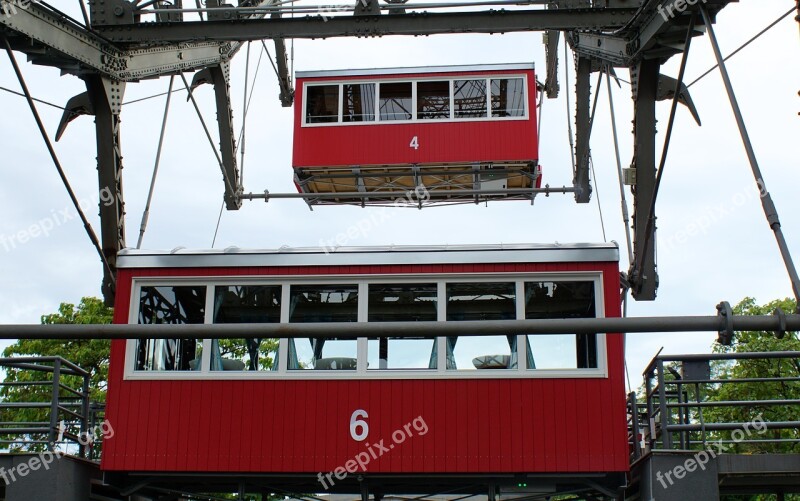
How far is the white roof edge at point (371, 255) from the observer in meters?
11.8

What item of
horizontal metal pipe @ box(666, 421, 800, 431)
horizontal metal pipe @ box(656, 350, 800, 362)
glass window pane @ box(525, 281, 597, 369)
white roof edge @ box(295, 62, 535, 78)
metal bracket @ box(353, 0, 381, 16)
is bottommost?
horizontal metal pipe @ box(666, 421, 800, 431)

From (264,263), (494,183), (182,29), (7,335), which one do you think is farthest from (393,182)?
(7,335)

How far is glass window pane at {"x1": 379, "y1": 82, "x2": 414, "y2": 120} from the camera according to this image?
68.5 feet

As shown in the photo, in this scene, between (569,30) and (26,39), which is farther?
(569,30)

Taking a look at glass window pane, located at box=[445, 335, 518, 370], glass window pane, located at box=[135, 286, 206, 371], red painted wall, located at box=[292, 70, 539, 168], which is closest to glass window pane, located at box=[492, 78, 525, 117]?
red painted wall, located at box=[292, 70, 539, 168]

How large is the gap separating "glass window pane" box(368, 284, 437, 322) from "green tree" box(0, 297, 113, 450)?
23683mm

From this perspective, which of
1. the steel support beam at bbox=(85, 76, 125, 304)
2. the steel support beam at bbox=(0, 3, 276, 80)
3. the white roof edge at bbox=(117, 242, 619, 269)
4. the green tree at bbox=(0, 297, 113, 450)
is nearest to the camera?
the steel support beam at bbox=(0, 3, 276, 80)

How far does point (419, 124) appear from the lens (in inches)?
818

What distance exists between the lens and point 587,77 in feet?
59.2

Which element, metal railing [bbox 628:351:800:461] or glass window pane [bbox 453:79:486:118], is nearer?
metal railing [bbox 628:351:800:461]

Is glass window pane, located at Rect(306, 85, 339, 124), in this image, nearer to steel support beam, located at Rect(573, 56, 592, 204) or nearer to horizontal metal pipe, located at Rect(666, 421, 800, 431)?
steel support beam, located at Rect(573, 56, 592, 204)

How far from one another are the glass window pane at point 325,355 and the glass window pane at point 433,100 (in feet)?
32.5

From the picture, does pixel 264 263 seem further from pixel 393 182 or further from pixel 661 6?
pixel 393 182

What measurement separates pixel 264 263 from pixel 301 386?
159 centimetres
